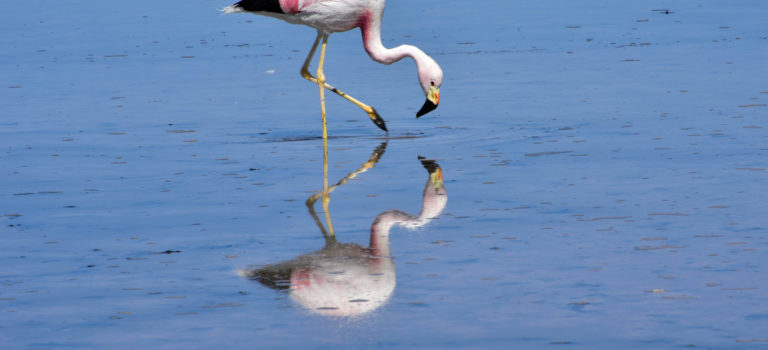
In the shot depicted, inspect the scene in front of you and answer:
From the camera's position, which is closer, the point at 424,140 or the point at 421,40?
the point at 424,140

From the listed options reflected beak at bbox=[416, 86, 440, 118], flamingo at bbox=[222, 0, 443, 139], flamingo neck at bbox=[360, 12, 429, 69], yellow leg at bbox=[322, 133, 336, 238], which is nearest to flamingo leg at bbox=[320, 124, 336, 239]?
yellow leg at bbox=[322, 133, 336, 238]

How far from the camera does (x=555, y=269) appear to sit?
6266 mm

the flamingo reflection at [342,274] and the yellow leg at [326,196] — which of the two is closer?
the flamingo reflection at [342,274]

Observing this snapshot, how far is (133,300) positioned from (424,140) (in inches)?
191

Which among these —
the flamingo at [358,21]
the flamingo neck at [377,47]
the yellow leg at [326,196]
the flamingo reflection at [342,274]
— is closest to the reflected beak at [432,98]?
the flamingo at [358,21]

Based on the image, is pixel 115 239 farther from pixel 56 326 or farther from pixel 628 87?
pixel 628 87

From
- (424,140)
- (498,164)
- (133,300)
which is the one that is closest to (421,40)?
(424,140)

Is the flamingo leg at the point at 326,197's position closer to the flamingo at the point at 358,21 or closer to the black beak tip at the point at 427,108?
the flamingo at the point at 358,21

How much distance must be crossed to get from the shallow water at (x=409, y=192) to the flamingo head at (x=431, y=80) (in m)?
0.25

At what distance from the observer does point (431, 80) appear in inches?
435

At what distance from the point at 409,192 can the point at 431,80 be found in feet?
9.09

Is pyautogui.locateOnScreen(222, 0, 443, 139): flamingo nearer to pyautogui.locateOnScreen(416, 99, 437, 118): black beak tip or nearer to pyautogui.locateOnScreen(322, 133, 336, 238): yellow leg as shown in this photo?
pyautogui.locateOnScreen(416, 99, 437, 118): black beak tip

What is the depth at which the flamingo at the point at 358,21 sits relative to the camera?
1105 centimetres

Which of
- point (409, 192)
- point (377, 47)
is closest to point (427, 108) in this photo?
point (377, 47)
